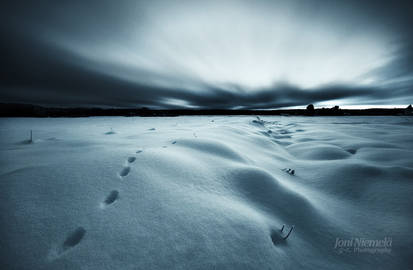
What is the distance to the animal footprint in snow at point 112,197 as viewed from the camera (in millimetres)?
1111

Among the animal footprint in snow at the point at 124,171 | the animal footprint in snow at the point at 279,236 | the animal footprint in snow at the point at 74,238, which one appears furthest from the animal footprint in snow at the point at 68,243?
the animal footprint in snow at the point at 279,236

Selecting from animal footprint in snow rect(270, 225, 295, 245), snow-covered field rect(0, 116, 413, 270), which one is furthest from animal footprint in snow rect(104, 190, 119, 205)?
animal footprint in snow rect(270, 225, 295, 245)

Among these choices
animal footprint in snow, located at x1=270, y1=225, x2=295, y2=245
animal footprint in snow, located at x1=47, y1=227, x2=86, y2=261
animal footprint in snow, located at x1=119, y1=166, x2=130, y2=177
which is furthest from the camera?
animal footprint in snow, located at x1=119, y1=166, x2=130, y2=177

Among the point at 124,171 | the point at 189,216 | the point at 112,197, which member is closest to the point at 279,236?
the point at 189,216

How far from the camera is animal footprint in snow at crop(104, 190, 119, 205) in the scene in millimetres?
1111

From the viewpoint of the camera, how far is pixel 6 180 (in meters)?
1.21

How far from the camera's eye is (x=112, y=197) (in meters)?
1.16

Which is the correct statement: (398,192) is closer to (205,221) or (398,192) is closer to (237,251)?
(237,251)

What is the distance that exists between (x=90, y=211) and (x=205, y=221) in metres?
0.76

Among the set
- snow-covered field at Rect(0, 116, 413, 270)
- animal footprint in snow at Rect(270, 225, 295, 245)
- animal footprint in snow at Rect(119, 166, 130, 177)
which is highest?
animal footprint in snow at Rect(119, 166, 130, 177)

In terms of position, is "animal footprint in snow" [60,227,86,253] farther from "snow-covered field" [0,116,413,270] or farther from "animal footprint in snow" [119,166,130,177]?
"animal footprint in snow" [119,166,130,177]

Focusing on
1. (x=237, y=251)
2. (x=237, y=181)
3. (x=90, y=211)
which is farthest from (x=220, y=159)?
(x=90, y=211)

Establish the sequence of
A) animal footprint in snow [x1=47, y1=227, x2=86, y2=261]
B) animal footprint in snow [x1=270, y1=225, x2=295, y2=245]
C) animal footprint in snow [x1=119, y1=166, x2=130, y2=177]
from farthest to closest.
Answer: animal footprint in snow [x1=119, y1=166, x2=130, y2=177] → animal footprint in snow [x1=270, y1=225, x2=295, y2=245] → animal footprint in snow [x1=47, y1=227, x2=86, y2=261]

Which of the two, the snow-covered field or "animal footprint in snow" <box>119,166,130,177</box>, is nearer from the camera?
the snow-covered field
